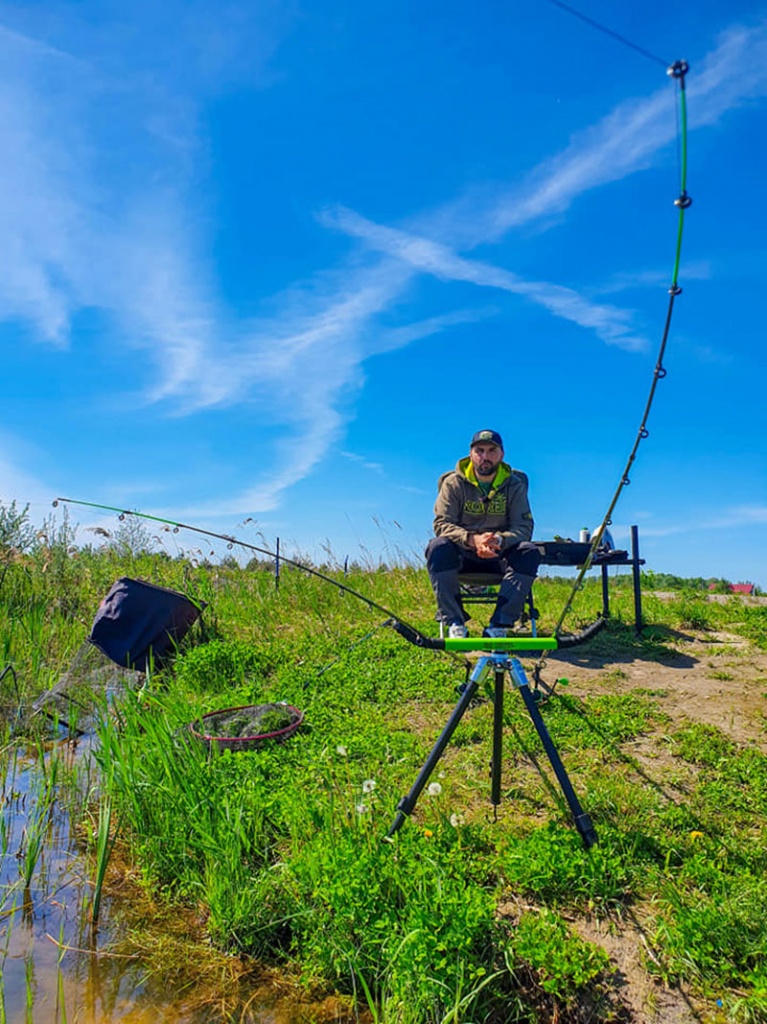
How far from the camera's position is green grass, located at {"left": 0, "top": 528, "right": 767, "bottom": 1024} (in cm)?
237

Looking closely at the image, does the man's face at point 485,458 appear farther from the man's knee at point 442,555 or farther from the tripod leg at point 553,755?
the tripod leg at point 553,755

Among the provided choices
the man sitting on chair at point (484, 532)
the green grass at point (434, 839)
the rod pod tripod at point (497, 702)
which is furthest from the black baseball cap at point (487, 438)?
the rod pod tripod at point (497, 702)

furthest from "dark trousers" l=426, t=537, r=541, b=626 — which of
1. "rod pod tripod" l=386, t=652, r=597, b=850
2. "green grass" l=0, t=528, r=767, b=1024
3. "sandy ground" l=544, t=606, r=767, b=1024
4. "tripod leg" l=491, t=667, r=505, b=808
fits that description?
"rod pod tripod" l=386, t=652, r=597, b=850

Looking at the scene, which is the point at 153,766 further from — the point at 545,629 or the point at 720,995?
the point at 545,629

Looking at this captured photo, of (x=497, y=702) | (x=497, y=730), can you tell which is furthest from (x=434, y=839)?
(x=497, y=702)

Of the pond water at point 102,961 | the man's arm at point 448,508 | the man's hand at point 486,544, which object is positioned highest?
the man's arm at point 448,508

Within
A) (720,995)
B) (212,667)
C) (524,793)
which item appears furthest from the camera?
(212,667)

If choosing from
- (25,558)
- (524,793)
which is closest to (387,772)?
(524,793)

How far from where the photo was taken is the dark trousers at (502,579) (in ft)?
17.8

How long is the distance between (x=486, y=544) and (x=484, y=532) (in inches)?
8.0

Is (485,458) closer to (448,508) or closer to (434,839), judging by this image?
(448,508)

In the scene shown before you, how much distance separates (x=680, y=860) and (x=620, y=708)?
6.57 feet

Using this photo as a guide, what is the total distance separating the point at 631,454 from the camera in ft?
8.00

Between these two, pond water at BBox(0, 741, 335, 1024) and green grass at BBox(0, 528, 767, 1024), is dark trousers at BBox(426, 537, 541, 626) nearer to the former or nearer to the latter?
green grass at BBox(0, 528, 767, 1024)
